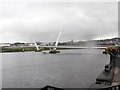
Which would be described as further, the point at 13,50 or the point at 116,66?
the point at 13,50

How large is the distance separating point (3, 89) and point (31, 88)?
164 centimetres

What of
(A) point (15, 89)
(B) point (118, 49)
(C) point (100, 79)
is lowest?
(A) point (15, 89)

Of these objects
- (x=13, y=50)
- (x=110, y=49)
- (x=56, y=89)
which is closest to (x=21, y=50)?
(x=13, y=50)

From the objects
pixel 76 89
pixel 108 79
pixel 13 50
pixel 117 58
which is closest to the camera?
pixel 108 79

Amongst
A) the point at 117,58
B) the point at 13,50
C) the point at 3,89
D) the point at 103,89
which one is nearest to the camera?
the point at 103,89

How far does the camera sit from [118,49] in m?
12.9

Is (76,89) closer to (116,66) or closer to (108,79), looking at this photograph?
(108,79)

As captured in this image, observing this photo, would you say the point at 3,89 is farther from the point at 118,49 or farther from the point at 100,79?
the point at 118,49

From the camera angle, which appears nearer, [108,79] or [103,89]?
[103,89]

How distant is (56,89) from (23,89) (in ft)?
23.3

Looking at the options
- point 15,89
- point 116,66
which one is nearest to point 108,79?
point 116,66

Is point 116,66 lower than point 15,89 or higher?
higher

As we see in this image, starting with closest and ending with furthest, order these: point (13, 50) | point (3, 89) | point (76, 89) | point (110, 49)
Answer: point (76, 89), point (3, 89), point (110, 49), point (13, 50)

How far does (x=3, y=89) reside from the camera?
30.1 feet
